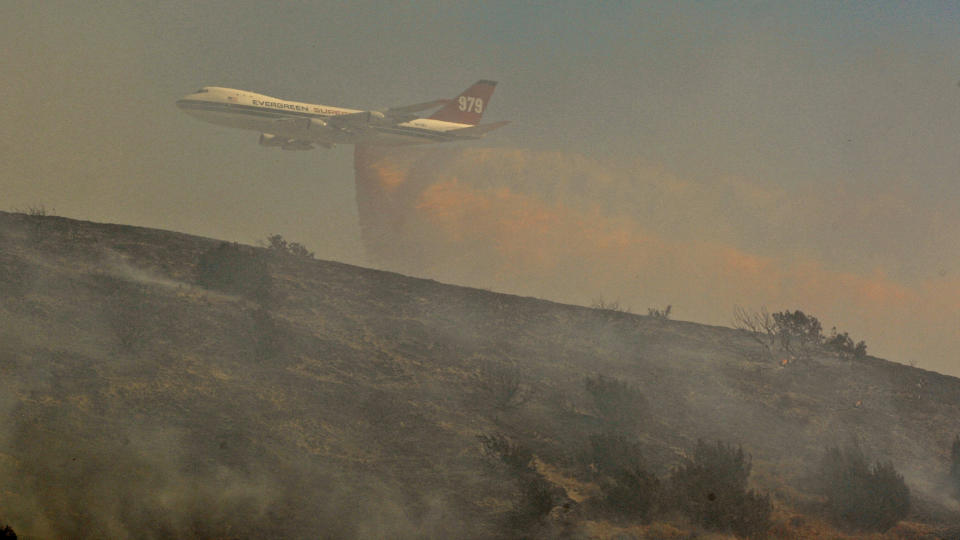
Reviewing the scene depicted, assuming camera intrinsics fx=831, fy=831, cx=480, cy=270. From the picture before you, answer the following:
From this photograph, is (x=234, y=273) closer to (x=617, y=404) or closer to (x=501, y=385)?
(x=501, y=385)

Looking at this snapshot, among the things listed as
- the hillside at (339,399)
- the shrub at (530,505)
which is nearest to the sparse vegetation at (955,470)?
the hillside at (339,399)

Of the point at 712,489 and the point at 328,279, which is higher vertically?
the point at 328,279

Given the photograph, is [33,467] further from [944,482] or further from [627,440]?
Result: [944,482]

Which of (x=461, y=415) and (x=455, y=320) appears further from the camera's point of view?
(x=455, y=320)

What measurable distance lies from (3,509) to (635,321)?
27692mm

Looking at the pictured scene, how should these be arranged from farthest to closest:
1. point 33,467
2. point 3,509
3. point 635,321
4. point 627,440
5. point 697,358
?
point 635,321
point 697,358
point 627,440
point 33,467
point 3,509

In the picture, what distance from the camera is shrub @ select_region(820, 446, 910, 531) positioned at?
22641mm

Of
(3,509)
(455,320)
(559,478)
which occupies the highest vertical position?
(455,320)

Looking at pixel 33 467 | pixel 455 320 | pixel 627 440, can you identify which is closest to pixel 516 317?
pixel 455 320

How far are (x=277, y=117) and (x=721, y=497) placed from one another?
128 ft

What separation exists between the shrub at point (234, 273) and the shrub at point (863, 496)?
62.6 ft

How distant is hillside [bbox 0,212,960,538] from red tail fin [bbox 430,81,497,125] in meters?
30.4

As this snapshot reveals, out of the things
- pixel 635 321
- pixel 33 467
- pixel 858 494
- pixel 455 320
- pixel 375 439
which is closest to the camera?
pixel 33 467

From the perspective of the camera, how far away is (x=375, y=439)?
69.2ft
